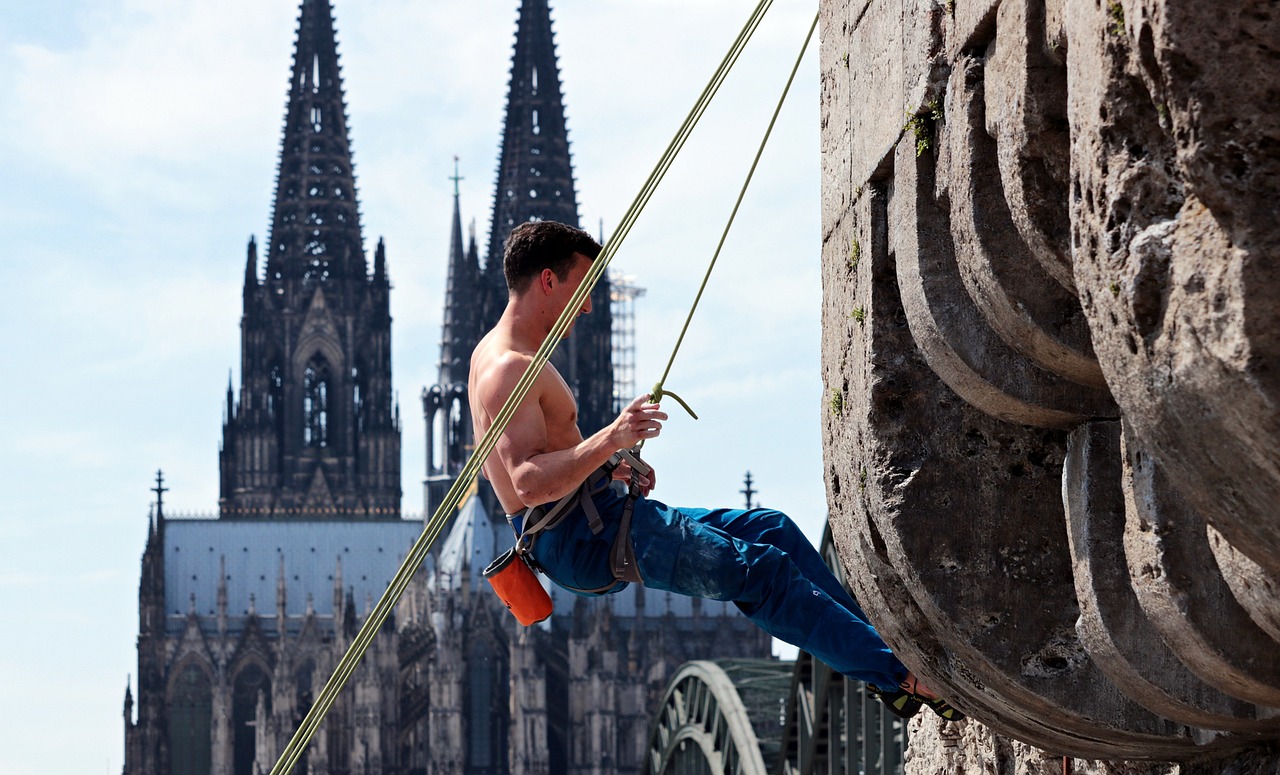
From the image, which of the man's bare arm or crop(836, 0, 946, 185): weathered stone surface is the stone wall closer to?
crop(836, 0, 946, 185): weathered stone surface

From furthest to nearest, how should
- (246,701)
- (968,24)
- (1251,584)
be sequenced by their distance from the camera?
(246,701), (968,24), (1251,584)

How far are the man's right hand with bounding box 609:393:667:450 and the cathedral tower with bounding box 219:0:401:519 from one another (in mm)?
65483

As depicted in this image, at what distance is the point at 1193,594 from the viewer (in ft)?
8.01

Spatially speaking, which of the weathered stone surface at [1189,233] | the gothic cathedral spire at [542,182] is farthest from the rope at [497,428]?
the gothic cathedral spire at [542,182]

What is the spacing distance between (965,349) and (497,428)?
117 centimetres

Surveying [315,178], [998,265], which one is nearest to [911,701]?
[998,265]

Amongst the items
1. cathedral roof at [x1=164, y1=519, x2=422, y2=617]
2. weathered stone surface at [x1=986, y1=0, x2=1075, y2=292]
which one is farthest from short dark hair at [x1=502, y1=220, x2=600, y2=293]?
cathedral roof at [x1=164, y1=519, x2=422, y2=617]

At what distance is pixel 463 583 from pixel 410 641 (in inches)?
95.3

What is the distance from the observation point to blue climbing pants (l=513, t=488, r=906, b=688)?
3.75m

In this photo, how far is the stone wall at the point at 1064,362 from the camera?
1.99 meters

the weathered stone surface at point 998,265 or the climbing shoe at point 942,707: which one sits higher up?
the weathered stone surface at point 998,265

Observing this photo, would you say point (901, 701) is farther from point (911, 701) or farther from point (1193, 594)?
point (1193, 594)

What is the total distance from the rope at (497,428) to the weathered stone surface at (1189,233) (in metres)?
1.57

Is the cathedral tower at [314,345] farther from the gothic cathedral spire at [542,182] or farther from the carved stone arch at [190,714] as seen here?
the carved stone arch at [190,714]
